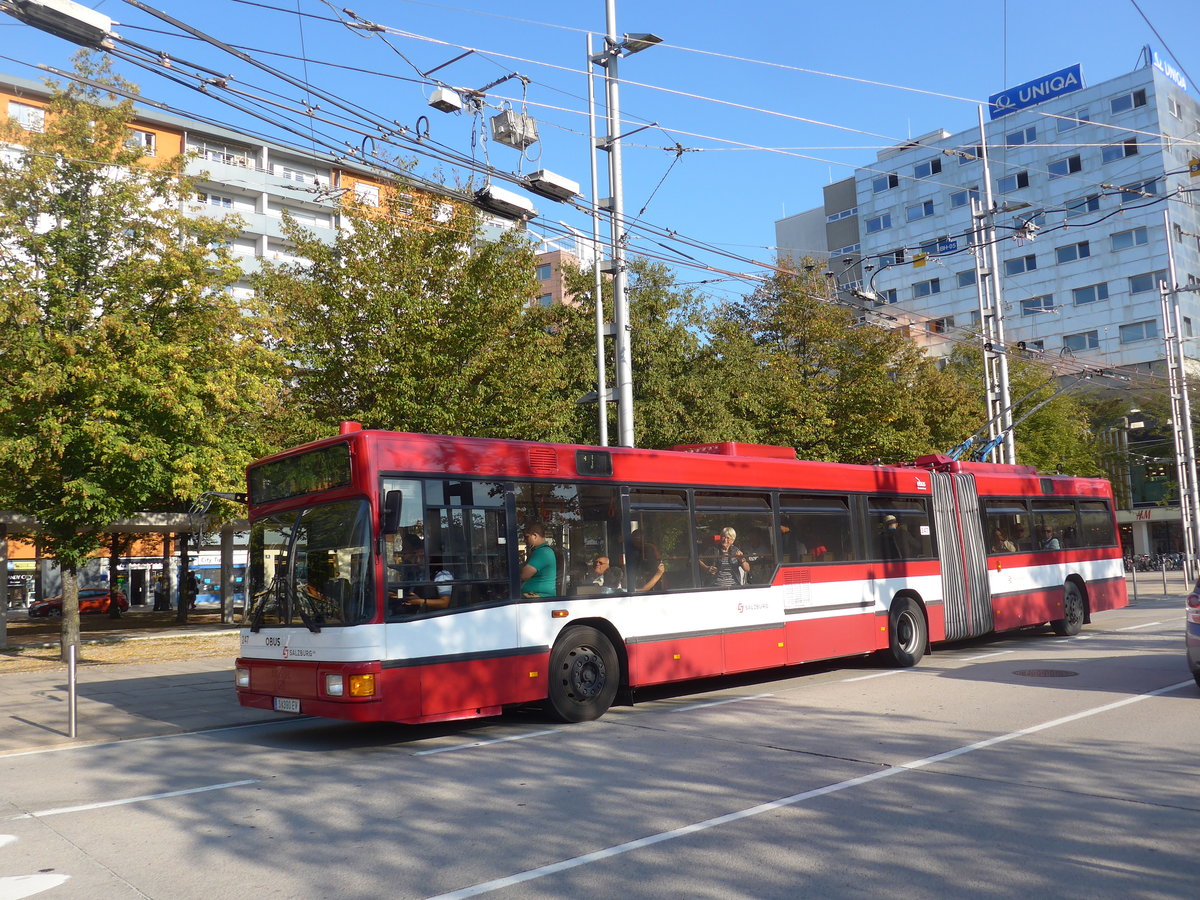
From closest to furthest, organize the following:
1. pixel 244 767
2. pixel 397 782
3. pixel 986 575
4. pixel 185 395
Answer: pixel 397 782 → pixel 244 767 → pixel 986 575 → pixel 185 395

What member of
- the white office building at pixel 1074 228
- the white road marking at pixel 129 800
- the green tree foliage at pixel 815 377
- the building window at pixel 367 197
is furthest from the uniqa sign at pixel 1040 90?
the white road marking at pixel 129 800

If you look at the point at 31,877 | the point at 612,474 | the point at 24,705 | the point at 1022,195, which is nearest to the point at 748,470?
the point at 612,474

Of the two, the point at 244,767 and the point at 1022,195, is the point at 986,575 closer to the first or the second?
the point at 244,767

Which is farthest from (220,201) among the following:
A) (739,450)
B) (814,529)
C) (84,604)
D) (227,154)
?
(814,529)

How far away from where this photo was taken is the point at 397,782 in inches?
303

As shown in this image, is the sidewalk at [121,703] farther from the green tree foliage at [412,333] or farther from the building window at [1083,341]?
the building window at [1083,341]

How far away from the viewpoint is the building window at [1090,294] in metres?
61.8

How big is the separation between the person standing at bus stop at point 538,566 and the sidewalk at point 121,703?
407 centimetres

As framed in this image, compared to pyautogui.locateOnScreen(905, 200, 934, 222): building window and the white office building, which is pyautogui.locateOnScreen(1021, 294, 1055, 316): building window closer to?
the white office building

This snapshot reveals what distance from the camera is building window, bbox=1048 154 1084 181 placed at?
62.9 metres

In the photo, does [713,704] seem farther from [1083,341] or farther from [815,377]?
[1083,341]

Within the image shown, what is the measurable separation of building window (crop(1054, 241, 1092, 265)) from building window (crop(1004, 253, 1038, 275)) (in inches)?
64.7

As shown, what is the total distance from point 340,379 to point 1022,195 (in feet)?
191

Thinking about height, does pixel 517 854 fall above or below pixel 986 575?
below
